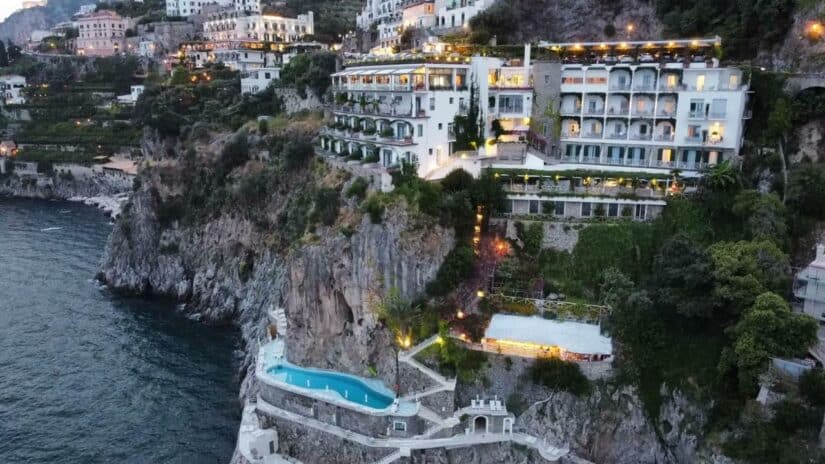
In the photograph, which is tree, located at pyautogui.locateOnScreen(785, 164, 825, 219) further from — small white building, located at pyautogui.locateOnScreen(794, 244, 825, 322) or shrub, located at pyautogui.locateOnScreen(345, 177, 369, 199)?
shrub, located at pyautogui.locateOnScreen(345, 177, 369, 199)

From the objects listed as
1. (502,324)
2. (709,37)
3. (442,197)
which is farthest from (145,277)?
(709,37)

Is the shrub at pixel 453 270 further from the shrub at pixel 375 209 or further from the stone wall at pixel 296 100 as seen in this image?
the stone wall at pixel 296 100

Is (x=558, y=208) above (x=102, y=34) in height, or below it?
below

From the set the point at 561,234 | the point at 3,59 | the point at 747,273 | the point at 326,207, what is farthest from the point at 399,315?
the point at 3,59

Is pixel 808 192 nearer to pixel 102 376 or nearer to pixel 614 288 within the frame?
pixel 614 288

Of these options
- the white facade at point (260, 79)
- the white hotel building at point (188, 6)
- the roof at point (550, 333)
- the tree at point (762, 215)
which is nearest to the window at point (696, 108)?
the tree at point (762, 215)

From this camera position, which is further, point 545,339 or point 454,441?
point 545,339
